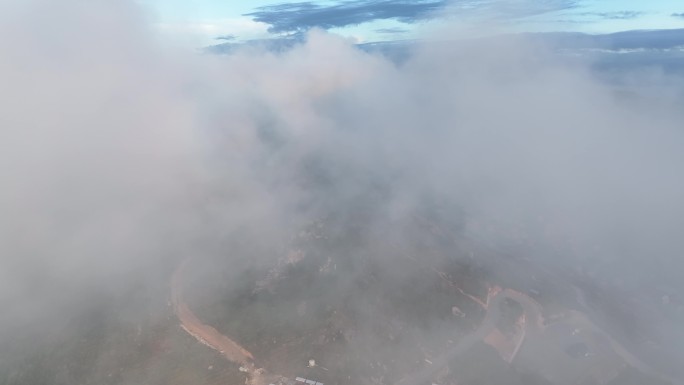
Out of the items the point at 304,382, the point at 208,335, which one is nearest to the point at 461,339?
the point at 304,382

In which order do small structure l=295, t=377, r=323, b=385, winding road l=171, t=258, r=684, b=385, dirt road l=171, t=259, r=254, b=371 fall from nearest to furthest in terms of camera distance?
1. small structure l=295, t=377, r=323, b=385
2. winding road l=171, t=258, r=684, b=385
3. dirt road l=171, t=259, r=254, b=371

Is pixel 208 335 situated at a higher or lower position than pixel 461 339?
higher

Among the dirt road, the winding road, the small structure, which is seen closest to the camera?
the small structure

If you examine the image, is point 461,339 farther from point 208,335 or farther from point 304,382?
point 208,335

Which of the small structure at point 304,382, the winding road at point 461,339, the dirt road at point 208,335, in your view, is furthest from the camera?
the dirt road at point 208,335

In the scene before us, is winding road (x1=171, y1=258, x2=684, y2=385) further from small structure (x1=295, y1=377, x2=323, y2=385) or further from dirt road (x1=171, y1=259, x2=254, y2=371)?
small structure (x1=295, y1=377, x2=323, y2=385)

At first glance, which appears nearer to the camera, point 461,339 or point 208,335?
point 208,335

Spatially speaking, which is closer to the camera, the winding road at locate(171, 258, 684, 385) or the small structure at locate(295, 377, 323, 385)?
the small structure at locate(295, 377, 323, 385)

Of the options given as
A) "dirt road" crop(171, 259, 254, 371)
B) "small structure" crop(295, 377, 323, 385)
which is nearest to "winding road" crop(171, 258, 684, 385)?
"dirt road" crop(171, 259, 254, 371)

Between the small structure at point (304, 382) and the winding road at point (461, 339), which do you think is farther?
the winding road at point (461, 339)

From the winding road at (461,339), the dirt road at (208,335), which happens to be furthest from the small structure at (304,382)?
the dirt road at (208,335)

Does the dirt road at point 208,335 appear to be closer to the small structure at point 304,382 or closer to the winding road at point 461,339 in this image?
the winding road at point 461,339

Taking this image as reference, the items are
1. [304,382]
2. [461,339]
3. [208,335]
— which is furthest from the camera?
[461,339]
